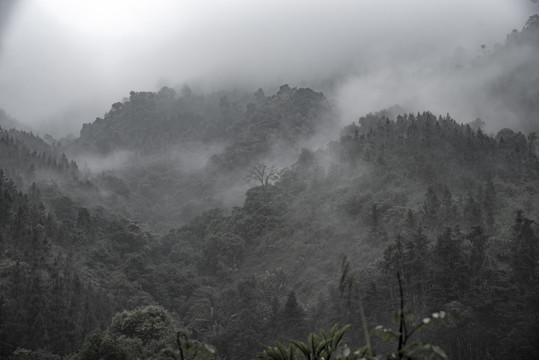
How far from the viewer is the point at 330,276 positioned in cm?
5194

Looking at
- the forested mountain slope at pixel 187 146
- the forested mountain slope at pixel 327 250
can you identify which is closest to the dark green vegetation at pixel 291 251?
the forested mountain slope at pixel 327 250

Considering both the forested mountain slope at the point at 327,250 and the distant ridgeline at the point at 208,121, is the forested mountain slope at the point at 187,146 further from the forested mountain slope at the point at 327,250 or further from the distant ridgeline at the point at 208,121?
the forested mountain slope at the point at 327,250

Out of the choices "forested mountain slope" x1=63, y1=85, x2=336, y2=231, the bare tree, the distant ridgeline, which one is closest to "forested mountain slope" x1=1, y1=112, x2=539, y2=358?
the bare tree

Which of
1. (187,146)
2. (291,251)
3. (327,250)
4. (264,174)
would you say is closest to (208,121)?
(187,146)

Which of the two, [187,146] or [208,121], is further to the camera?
[208,121]

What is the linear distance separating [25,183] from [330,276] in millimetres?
48532

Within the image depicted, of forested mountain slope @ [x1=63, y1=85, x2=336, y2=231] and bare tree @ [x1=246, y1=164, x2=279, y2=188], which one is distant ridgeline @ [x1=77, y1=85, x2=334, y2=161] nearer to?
forested mountain slope @ [x1=63, y1=85, x2=336, y2=231]

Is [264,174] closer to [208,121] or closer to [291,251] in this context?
[291,251]

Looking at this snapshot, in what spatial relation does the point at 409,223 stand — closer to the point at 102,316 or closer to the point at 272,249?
the point at 272,249

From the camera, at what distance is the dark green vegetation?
1490 inches

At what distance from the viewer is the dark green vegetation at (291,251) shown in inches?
1490

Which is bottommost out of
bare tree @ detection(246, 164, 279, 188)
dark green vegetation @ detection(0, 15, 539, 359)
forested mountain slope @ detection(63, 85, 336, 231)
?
dark green vegetation @ detection(0, 15, 539, 359)

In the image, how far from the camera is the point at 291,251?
59438 mm

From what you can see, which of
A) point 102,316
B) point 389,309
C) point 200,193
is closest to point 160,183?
point 200,193
